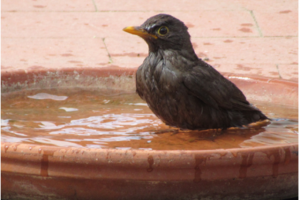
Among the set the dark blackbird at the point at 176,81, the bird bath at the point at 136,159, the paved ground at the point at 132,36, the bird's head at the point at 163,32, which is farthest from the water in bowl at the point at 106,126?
the paved ground at the point at 132,36

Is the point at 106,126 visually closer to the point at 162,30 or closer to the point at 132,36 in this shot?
the point at 162,30

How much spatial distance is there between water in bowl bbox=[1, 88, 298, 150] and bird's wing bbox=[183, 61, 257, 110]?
22cm

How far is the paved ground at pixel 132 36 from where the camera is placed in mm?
6826

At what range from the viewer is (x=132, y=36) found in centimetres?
818

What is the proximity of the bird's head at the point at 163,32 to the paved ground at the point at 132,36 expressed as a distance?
97.8 inches

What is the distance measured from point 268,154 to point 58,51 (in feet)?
16.3

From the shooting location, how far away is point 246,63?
686 centimetres

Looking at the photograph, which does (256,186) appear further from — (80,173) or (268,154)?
(80,173)

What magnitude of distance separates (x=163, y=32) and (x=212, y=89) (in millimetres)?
541

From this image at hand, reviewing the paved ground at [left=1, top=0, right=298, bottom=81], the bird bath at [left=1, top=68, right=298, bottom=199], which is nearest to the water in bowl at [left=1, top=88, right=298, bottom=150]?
Answer: the bird bath at [left=1, top=68, right=298, bottom=199]

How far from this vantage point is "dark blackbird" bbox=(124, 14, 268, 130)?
3539 mm

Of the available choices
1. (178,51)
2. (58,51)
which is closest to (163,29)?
(178,51)

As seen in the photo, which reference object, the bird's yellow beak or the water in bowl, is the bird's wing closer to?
the water in bowl

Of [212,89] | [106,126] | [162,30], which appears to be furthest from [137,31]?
[106,126]
